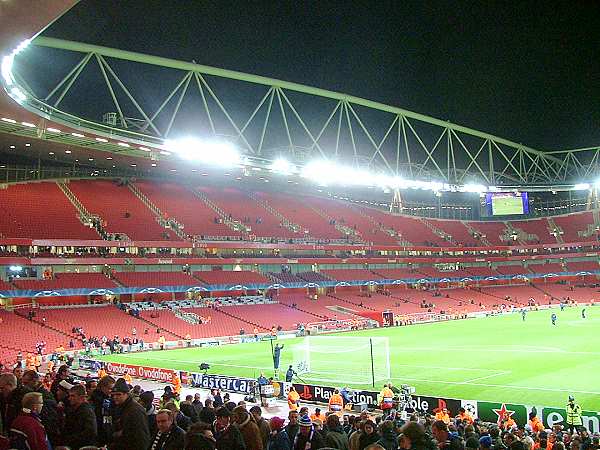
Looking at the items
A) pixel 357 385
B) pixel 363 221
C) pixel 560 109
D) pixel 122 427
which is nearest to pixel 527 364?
pixel 357 385

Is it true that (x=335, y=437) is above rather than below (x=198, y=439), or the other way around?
below

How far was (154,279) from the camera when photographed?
195 ft

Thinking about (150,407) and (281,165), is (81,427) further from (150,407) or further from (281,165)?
(281,165)

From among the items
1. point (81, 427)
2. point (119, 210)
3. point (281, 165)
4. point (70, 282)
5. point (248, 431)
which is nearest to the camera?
point (248, 431)

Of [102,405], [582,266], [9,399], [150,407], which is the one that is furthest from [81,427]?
[582,266]

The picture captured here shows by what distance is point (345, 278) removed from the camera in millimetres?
77125

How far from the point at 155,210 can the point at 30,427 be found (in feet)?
207

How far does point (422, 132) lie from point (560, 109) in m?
24.0

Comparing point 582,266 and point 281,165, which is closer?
point 281,165

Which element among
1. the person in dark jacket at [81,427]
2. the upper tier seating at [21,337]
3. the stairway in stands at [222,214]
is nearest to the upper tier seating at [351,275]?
the stairway in stands at [222,214]

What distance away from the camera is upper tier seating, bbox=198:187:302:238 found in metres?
74.8

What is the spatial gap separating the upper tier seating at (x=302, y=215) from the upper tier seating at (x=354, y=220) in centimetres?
328

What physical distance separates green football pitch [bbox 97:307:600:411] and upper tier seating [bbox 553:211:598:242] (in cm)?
5083

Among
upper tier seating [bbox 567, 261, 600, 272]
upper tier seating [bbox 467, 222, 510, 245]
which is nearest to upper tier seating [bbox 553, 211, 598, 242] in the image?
upper tier seating [bbox 567, 261, 600, 272]
